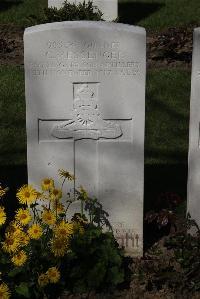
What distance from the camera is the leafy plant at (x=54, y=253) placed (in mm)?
4086

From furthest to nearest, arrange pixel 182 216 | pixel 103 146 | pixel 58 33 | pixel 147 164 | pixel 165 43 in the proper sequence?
1. pixel 165 43
2. pixel 147 164
3. pixel 182 216
4. pixel 103 146
5. pixel 58 33

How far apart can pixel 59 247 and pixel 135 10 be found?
11283 millimetres

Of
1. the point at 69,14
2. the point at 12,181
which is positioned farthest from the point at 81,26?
the point at 69,14

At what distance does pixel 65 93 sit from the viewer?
4.54m

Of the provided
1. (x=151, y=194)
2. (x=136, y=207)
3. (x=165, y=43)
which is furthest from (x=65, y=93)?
(x=165, y=43)

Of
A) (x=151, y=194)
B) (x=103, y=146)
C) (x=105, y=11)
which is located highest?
(x=105, y=11)

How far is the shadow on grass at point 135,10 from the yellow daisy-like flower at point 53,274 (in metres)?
9.98

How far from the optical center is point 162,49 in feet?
34.4

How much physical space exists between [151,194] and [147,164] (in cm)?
70

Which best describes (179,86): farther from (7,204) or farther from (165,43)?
(7,204)

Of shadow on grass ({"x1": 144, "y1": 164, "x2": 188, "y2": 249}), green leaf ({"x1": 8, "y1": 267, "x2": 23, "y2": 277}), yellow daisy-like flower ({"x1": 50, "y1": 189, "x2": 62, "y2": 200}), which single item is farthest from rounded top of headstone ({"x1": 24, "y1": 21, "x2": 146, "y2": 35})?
shadow on grass ({"x1": 144, "y1": 164, "x2": 188, "y2": 249})

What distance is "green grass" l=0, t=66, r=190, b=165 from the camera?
6883 mm

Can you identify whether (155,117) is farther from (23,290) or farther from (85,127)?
(23,290)

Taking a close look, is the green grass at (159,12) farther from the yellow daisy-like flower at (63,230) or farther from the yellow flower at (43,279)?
the yellow flower at (43,279)
